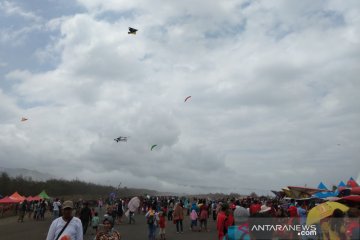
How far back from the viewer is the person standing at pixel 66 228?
693 cm

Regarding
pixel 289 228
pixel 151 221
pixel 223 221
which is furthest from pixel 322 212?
pixel 151 221

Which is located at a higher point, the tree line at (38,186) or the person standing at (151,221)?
the tree line at (38,186)

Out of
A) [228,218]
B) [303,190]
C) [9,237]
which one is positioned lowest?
[9,237]

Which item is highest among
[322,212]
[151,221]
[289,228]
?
[322,212]

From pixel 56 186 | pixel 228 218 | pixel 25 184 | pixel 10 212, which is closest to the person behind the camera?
pixel 228 218

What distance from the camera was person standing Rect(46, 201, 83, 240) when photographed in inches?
273

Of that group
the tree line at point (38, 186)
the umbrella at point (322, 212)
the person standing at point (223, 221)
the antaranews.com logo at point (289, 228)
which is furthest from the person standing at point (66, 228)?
the tree line at point (38, 186)

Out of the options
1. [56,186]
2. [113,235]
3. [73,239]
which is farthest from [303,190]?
[56,186]

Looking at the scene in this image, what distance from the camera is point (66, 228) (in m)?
6.97

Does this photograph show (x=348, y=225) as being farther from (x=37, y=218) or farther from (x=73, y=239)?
(x=37, y=218)

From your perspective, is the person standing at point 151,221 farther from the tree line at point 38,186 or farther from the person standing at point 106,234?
the tree line at point 38,186

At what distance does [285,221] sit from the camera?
20.2ft

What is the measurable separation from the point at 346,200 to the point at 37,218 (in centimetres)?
3096

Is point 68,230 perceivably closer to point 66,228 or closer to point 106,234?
point 66,228
